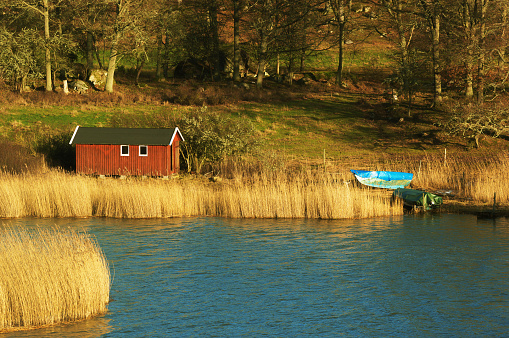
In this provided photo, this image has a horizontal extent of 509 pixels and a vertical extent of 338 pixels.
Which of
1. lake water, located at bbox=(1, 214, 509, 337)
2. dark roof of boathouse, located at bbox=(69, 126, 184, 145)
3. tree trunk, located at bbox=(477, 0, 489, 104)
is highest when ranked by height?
tree trunk, located at bbox=(477, 0, 489, 104)

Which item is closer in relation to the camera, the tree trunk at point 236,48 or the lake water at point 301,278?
the lake water at point 301,278

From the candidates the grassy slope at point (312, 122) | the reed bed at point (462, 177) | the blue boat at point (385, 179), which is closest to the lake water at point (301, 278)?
the reed bed at point (462, 177)

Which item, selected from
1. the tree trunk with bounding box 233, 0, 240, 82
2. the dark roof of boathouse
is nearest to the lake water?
the dark roof of boathouse

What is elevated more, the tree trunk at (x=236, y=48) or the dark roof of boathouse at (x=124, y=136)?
the tree trunk at (x=236, y=48)

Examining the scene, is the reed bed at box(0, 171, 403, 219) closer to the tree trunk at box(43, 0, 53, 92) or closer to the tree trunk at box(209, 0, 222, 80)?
the tree trunk at box(43, 0, 53, 92)

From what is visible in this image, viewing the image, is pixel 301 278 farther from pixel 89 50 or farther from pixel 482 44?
pixel 89 50

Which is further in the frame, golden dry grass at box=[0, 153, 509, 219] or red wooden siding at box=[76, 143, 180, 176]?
red wooden siding at box=[76, 143, 180, 176]

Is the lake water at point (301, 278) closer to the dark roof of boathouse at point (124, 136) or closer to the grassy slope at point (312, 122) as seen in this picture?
the dark roof of boathouse at point (124, 136)

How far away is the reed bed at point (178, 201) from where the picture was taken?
26359mm

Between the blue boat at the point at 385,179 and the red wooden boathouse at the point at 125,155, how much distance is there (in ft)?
37.9

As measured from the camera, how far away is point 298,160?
133ft

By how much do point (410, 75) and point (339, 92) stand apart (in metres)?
Answer: 10.2

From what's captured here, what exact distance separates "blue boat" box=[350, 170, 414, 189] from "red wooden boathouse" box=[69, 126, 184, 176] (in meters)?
11.6

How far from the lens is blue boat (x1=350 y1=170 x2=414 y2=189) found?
1231 inches
